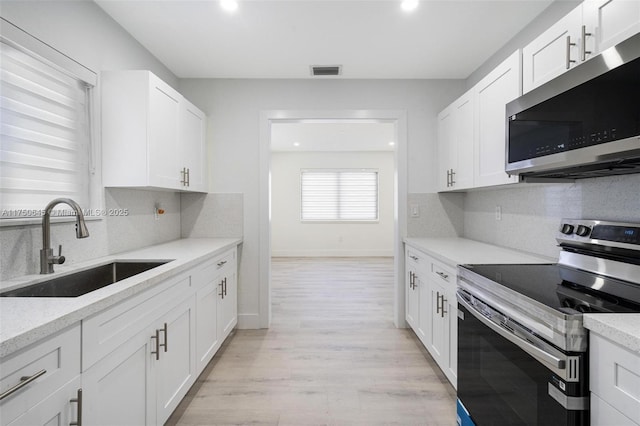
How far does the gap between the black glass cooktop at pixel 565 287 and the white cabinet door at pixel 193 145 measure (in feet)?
7.28

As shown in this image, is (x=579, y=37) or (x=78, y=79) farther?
(x=78, y=79)

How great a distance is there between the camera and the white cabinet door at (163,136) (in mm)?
2025

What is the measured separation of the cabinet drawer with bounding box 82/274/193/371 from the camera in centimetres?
103

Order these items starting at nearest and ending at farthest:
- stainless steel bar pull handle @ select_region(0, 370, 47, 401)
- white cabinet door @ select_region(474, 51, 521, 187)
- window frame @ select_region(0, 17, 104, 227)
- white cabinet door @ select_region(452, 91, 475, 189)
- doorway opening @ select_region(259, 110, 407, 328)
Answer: stainless steel bar pull handle @ select_region(0, 370, 47, 401)
window frame @ select_region(0, 17, 104, 227)
white cabinet door @ select_region(474, 51, 521, 187)
white cabinet door @ select_region(452, 91, 475, 189)
doorway opening @ select_region(259, 110, 407, 328)

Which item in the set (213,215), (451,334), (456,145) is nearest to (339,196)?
(213,215)

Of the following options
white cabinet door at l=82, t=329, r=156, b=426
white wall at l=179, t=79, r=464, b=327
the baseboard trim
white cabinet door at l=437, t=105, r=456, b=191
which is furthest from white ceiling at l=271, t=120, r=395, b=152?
white cabinet door at l=82, t=329, r=156, b=426

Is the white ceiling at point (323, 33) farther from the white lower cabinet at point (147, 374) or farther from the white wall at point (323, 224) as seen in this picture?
Answer: the white wall at point (323, 224)

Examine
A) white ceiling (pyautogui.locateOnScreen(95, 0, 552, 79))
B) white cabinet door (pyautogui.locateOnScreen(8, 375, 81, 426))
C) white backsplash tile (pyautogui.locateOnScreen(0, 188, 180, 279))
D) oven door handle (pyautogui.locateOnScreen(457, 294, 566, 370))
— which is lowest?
white cabinet door (pyautogui.locateOnScreen(8, 375, 81, 426))

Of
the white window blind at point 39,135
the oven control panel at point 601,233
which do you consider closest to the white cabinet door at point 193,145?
the white window blind at point 39,135

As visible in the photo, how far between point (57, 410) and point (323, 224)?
6.50m

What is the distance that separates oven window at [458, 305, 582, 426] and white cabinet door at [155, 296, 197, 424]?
1496 millimetres

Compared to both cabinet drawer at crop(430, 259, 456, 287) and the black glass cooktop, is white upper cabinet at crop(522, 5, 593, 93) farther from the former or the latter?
cabinet drawer at crop(430, 259, 456, 287)

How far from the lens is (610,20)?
1.17 metres

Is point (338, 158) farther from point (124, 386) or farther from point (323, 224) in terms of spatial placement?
point (124, 386)
